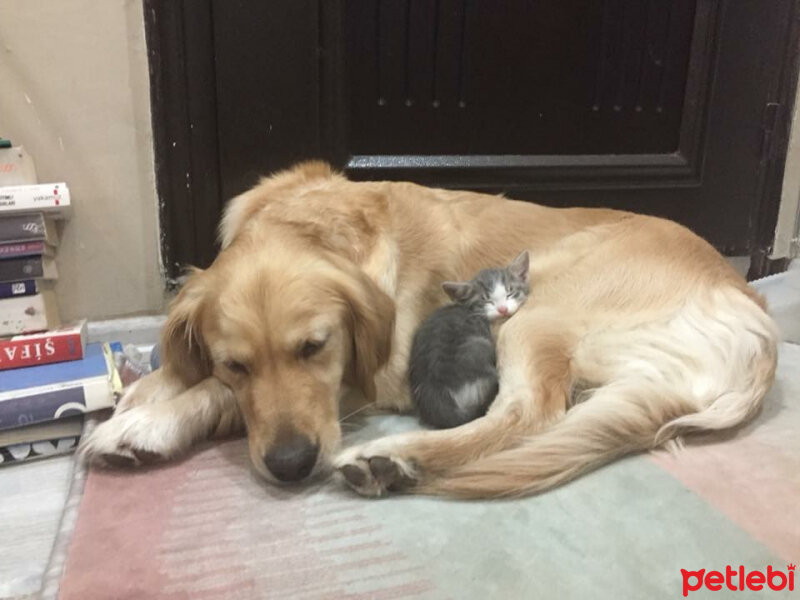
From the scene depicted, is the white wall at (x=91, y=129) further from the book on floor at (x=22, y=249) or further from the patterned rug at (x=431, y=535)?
the patterned rug at (x=431, y=535)

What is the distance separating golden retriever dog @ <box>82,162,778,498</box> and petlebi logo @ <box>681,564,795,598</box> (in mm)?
272

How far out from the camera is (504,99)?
2207mm

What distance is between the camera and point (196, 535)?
110 cm

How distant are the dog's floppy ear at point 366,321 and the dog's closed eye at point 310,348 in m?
0.10

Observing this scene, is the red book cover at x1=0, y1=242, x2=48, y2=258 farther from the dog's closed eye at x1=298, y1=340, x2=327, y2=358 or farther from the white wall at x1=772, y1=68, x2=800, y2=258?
the white wall at x1=772, y1=68, x2=800, y2=258

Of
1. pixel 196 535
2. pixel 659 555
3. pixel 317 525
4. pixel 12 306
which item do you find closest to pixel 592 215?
pixel 659 555

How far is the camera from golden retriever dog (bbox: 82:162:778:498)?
48.3 inches

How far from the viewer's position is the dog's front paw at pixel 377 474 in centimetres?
120

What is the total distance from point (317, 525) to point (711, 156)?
203cm

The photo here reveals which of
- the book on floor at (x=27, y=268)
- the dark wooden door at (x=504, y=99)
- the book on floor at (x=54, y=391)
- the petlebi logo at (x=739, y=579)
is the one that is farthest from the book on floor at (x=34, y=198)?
the petlebi logo at (x=739, y=579)

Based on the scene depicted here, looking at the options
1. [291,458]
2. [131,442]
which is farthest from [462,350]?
[131,442]

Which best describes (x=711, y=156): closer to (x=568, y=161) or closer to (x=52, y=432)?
(x=568, y=161)

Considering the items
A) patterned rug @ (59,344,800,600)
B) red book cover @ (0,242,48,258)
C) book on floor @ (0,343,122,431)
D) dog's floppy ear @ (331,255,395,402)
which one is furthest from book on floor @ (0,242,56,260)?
dog's floppy ear @ (331,255,395,402)

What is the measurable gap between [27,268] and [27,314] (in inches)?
4.6
